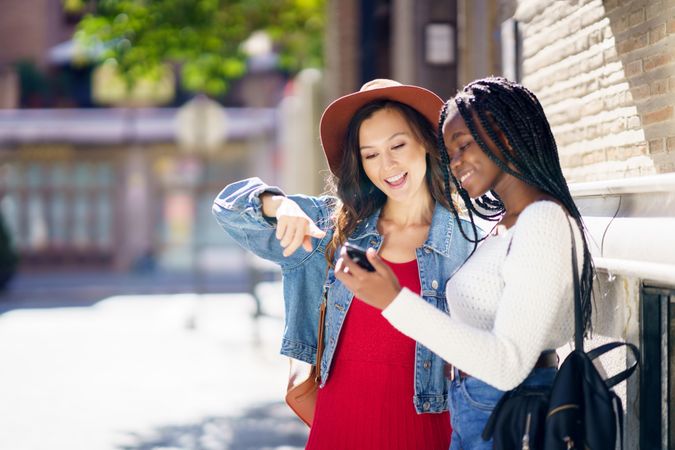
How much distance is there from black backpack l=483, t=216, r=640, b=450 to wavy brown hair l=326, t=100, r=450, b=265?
0.99m

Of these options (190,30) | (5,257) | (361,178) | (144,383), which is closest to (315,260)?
(361,178)

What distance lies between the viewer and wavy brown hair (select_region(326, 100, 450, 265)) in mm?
3129

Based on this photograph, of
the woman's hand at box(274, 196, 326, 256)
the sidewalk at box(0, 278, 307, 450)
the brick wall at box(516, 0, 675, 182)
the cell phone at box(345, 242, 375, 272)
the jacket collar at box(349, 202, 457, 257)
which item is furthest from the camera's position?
the sidewalk at box(0, 278, 307, 450)

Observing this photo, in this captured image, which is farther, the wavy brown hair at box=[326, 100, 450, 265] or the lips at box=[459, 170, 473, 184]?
the wavy brown hair at box=[326, 100, 450, 265]

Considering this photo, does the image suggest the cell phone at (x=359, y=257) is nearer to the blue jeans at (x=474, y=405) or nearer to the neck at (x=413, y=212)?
the blue jeans at (x=474, y=405)

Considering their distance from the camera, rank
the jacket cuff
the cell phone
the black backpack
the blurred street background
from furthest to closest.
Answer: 1. the blurred street background
2. the jacket cuff
3. the cell phone
4. the black backpack

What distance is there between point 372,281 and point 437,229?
86 cm

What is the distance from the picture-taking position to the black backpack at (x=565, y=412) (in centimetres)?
213

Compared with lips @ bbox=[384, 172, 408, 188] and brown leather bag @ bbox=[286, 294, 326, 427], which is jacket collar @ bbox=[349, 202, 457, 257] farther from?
brown leather bag @ bbox=[286, 294, 326, 427]

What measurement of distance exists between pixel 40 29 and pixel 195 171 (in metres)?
7.63

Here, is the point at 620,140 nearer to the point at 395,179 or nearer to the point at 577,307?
the point at 395,179

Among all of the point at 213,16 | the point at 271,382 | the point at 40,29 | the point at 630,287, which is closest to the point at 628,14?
the point at 630,287

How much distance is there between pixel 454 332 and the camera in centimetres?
217

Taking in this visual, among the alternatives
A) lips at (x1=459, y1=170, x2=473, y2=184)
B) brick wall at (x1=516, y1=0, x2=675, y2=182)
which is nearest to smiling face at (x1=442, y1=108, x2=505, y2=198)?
lips at (x1=459, y1=170, x2=473, y2=184)
